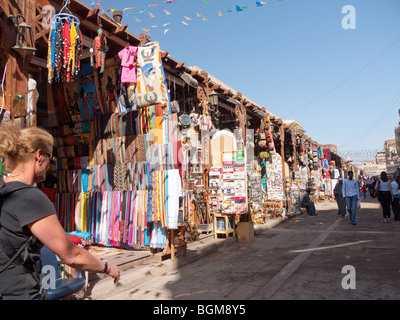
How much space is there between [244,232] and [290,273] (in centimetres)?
295

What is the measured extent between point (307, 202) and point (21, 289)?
14.1m

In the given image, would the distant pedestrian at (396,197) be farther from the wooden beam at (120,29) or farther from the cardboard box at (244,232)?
the wooden beam at (120,29)

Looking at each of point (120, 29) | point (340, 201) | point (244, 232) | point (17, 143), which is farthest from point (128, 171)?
point (340, 201)

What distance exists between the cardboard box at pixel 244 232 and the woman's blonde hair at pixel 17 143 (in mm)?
6695

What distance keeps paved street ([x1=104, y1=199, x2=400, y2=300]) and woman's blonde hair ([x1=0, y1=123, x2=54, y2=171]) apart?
3020mm

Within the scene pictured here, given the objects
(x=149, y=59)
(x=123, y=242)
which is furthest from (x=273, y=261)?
(x=149, y=59)

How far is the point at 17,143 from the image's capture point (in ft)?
5.23

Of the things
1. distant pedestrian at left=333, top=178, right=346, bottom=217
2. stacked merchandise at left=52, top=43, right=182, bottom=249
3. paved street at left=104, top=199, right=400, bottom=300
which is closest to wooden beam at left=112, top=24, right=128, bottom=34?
stacked merchandise at left=52, top=43, right=182, bottom=249

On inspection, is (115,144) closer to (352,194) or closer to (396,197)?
(352,194)

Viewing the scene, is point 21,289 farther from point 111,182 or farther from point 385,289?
point 111,182

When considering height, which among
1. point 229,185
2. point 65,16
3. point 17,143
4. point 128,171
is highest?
point 65,16

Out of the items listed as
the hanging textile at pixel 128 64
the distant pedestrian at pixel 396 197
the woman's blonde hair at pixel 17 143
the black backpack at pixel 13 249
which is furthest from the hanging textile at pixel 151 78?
the distant pedestrian at pixel 396 197

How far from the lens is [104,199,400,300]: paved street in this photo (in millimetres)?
4023

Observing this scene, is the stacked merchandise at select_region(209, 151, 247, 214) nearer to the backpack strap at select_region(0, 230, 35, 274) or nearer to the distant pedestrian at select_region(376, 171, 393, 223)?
the distant pedestrian at select_region(376, 171, 393, 223)
